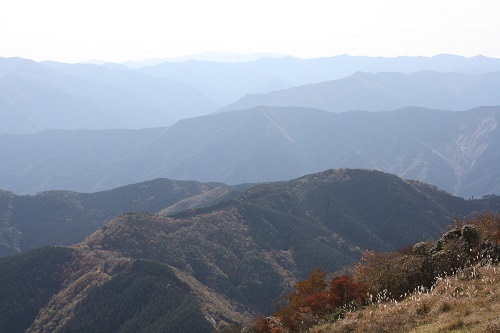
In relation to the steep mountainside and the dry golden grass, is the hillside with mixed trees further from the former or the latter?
the dry golden grass

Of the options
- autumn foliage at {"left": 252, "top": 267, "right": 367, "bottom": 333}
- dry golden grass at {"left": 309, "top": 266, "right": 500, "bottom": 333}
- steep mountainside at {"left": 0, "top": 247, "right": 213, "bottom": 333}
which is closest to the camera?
dry golden grass at {"left": 309, "top": 266, "right": 500, "bottom": 333}

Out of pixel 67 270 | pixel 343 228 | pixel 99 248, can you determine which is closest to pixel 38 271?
pixel 67 270

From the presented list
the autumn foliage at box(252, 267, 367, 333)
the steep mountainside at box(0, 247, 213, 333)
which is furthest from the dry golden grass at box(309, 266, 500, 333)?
the steep mountainside at box(0, 247, 213, 333)

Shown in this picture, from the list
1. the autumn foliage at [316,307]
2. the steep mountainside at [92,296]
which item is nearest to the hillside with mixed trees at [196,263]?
the steep mountainside at [92,296]

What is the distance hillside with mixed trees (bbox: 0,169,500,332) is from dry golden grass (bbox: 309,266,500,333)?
6593cm

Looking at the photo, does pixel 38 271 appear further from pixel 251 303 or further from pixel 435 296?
pixel 435 296

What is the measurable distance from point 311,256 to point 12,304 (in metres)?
89.8

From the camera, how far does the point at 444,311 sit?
2428cm

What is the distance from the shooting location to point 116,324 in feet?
347

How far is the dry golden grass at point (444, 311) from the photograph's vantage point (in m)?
21.4

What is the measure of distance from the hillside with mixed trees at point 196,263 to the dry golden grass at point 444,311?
65.9 meters

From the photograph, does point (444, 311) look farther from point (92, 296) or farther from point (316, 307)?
point (92, 296)

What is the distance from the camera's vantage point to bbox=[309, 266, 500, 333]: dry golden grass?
70.1 feet

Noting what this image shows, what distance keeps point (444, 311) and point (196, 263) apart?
390 ft
